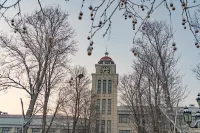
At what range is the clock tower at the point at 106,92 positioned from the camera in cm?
4366

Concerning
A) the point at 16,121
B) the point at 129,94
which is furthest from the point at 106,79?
the point at 129,94

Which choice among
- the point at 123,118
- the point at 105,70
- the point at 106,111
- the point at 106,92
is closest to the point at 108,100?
the point at 106,92

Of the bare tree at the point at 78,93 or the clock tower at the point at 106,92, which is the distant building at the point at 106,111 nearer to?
the clock tower at the point at 106,92

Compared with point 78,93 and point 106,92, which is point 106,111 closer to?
point 106,92

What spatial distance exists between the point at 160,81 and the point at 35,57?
8145 millimetres

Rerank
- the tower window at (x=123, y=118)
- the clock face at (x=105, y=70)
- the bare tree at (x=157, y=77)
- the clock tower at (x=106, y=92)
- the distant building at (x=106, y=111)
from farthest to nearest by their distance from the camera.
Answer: the clock face at (x=105, y=70) < the tower window at (x=123, y=118) < the distant building at (x=106, y=111) < the clock tower at (x=106, y=92) < the bare tree at (x=157, y=77)

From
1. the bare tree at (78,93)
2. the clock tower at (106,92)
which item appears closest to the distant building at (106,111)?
the clock tower at (106,92)

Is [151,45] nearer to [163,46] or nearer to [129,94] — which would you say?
[163,46]

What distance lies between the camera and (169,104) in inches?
564

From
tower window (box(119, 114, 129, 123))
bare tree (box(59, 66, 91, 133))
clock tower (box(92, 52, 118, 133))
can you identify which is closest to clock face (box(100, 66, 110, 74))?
clock tower (box(92, 52, 118, 133))

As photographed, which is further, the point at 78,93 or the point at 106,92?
the point at 106,92

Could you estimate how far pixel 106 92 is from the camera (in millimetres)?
46281

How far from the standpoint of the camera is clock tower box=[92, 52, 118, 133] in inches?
1719

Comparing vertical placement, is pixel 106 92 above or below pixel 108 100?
above
